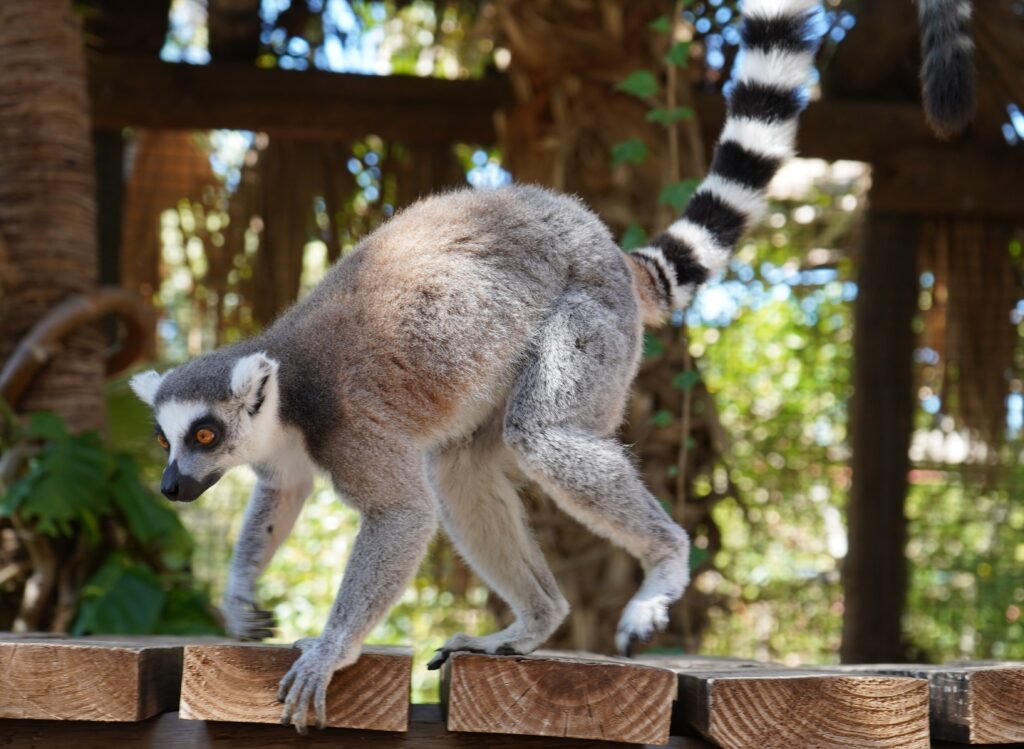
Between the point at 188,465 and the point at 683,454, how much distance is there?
2.18 metres

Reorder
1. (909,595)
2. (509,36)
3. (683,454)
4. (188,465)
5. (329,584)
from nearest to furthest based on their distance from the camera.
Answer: (188,465) < (683,454) < (509,36) < (909,595) < (329,584)

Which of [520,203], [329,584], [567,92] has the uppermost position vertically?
[567,92]

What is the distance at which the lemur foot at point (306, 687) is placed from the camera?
2303 millimetres

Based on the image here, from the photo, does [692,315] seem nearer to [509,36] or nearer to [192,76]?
[509,36]

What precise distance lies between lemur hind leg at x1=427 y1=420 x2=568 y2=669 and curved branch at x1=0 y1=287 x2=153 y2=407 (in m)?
1.94

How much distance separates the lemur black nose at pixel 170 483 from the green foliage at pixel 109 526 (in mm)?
1497

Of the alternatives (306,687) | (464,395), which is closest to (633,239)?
(464,395)

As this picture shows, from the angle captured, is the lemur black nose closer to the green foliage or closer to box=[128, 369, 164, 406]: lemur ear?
box=[128, 369, 164, 406]: lemur ear

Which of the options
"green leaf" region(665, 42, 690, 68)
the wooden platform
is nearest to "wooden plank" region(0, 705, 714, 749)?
the wooden platform

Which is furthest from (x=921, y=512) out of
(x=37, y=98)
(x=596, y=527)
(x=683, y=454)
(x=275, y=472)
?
(x=37, y=98)

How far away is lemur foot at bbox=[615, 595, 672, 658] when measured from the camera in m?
2.79

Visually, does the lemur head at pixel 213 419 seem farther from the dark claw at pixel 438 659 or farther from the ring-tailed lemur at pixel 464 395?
the dark claw at pixel 438 659

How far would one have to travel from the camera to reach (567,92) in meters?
5.00

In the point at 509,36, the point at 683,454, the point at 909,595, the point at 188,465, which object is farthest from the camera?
the point at 909,595
